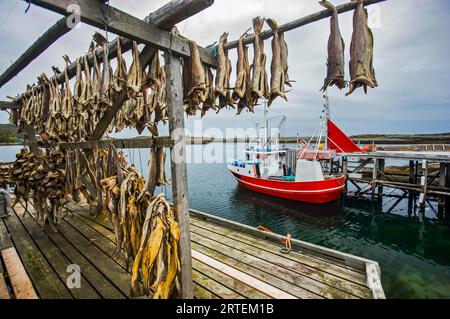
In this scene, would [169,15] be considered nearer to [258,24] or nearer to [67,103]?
[258,24]

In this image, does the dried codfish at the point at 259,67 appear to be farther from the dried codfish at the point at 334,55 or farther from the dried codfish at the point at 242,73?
the dried codfish at the point at 334,55

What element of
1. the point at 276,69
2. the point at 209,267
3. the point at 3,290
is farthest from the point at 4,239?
the point at 276,69

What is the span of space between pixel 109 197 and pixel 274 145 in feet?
71.1

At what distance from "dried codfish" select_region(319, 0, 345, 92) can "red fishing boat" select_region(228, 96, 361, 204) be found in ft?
44.5

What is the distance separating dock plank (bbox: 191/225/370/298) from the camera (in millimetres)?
3295

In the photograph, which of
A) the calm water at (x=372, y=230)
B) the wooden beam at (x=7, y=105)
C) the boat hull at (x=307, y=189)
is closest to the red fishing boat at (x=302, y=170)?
the boat hull at (x=307, y=189)

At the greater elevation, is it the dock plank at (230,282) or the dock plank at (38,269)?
the dock plank at (38,269)

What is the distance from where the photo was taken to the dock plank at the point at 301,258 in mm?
3684

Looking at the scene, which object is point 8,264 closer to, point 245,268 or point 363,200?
point 245,268

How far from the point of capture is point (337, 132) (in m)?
17.8

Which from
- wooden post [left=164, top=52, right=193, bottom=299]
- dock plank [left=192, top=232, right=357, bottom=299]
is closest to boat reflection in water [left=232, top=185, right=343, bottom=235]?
dock plank [left=192, top=232, right=357, bottom=299]

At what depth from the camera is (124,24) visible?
208 centimetres

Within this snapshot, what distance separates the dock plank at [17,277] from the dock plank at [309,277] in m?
3.48

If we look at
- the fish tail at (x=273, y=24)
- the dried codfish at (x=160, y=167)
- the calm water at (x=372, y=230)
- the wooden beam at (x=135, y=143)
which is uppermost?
the fish tail at (x=273, y=24)
